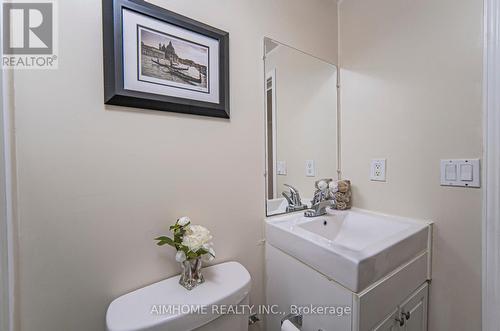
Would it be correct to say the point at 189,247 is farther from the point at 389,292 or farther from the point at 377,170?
the point at 377,170

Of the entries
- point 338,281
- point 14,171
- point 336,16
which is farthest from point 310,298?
point 336,16

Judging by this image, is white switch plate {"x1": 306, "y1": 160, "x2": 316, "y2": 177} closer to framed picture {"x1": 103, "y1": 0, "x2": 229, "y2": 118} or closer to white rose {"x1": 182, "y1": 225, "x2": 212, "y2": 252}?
framed picture {"x1": 103, "y1": 0, "x2": 229, "y2": 118}

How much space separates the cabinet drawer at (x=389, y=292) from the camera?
630mm

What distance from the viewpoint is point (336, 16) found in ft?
4.34

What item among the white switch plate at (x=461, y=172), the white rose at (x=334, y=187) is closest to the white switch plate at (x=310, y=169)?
the white rose at (x=334, y=187)

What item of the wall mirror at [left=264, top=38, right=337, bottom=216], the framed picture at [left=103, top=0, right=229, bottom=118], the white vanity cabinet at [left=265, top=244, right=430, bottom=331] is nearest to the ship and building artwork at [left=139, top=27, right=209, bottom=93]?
the framed picture at [left=103, top=0, right=229, bottom=118]

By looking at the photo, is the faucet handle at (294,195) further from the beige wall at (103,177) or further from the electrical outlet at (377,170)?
the electrical outlet at (377,170)

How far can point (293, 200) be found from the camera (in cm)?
115

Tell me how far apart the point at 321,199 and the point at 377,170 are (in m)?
0.35

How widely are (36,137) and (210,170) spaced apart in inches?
21.4

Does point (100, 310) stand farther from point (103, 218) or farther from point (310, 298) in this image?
point (310, 298)

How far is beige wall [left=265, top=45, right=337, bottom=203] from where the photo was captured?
111cm

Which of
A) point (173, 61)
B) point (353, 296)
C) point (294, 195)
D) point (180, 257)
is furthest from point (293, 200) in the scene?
point (173, 61)

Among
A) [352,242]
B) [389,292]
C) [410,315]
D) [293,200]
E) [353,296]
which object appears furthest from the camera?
[293,200]
